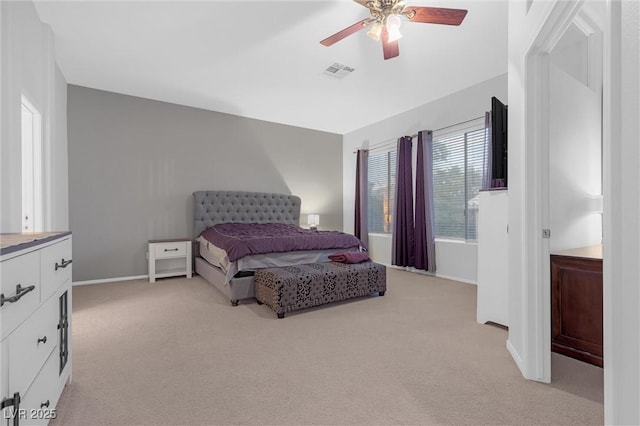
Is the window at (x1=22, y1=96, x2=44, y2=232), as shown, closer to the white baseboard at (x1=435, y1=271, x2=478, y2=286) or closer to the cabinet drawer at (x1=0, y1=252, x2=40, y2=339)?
the cabinet drawer at (x1=0, y1=252, x2=40, y2=339)

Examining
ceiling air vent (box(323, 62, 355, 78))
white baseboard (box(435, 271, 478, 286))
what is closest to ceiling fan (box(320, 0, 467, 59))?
ceiling air vent (box(323, 62, 355, 78))

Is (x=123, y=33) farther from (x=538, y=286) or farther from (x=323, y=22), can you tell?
(x=538, y=286)

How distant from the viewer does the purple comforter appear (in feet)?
10.9

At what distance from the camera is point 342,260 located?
364 centimetres

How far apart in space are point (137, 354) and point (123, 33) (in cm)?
289

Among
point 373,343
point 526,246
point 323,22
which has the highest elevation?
point 323,22

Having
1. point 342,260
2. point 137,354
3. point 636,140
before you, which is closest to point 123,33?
point 137,354

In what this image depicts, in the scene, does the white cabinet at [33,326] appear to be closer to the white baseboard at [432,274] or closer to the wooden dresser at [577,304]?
the wooden dresser at [577,304]

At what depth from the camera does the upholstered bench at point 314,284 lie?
2.91m

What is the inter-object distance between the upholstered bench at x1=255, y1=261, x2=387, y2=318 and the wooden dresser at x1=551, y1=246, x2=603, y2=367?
1703 mm

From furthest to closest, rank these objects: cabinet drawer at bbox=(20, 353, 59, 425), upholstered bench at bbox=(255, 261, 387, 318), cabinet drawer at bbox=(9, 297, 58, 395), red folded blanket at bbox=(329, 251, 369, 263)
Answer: red folded blanket at bbox=(329, 251, 369, 263) < upholstered bench at bbox=(255, 261, 387, 318) < cabinet drawer at bbox=(20, 353, 59, 425) < cabinet drawer at bbox=(9, 297, 58, 395)

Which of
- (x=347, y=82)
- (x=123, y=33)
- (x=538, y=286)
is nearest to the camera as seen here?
(x=538, y=286)

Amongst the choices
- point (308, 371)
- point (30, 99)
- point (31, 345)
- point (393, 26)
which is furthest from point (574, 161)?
point (30, 99)

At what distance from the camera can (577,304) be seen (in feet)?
6.68
